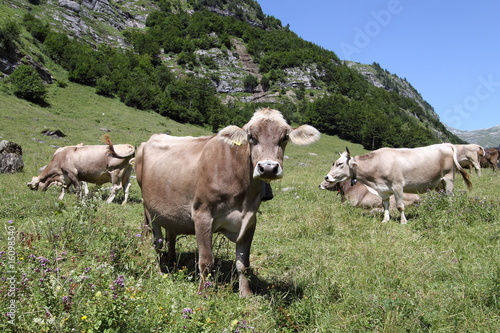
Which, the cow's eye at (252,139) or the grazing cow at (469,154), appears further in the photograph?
the grazing cow at (469,154)

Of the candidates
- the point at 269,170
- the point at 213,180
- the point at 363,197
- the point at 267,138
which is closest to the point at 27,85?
the point at 363,197

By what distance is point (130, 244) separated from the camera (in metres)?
5.04

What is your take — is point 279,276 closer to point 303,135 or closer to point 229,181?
point 229,181

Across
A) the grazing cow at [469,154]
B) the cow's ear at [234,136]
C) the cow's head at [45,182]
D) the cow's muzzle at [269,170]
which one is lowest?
the cow's head at [45,182]

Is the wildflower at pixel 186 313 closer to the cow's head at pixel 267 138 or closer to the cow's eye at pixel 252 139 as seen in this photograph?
the cow's head at pixel 267 138

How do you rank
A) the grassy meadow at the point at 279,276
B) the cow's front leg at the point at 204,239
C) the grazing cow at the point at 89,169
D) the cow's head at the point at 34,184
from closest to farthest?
the grassy meadow at the point at 279,276 < the cow's front leg at the point at 204,239 < the cow's head at the point at 34,184 < the grazing cow at the point at 89,169

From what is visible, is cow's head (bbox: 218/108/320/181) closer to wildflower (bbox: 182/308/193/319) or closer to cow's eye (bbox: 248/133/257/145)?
cow's eye (bbox: 248/133/257/145)

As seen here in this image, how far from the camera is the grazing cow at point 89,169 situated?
514 inches

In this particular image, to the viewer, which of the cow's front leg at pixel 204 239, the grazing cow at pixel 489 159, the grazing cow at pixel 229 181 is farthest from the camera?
the grazing cow at pixel 489 159

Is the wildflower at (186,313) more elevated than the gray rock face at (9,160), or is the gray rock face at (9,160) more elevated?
the wildflower at (186,313)

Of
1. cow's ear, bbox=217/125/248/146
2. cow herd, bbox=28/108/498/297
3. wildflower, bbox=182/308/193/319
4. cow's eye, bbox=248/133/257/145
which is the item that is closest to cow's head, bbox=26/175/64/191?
cow herd, bbox=28/108/498/297

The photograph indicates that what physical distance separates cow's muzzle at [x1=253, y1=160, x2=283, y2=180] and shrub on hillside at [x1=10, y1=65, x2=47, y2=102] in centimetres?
4418

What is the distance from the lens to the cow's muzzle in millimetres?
3869

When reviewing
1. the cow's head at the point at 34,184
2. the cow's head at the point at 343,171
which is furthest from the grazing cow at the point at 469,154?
the cow's head at the point at 34,184
